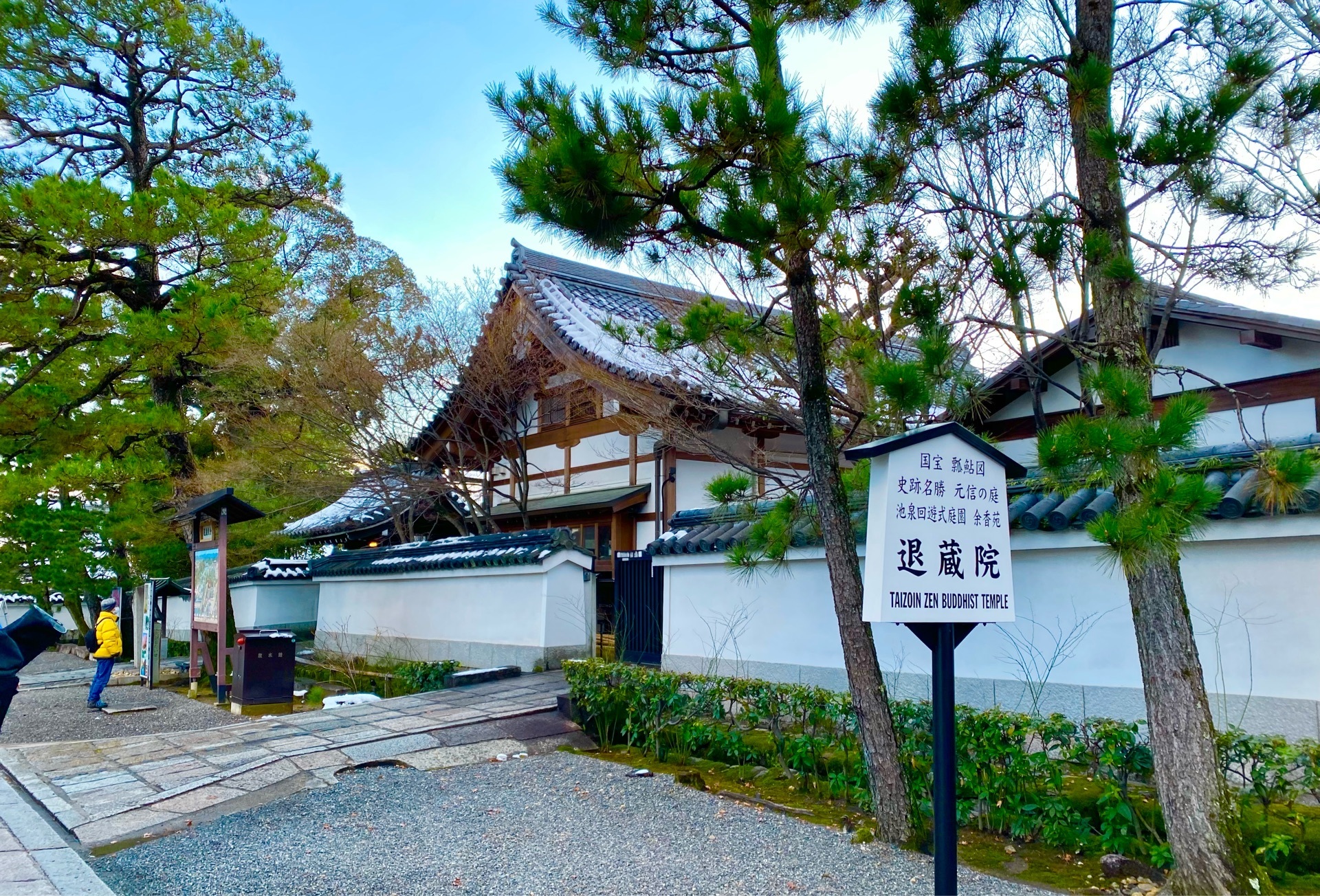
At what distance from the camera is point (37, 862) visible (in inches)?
193

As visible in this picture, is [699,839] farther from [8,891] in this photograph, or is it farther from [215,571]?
[215,571]

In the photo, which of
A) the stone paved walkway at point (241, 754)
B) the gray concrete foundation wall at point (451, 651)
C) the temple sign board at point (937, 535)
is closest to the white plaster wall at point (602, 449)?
the gray concrete foundation wall at point (451, 651)

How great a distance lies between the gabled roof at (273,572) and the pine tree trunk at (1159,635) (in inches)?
669

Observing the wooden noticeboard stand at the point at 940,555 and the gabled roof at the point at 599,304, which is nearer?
the wooden noticeboard stand at the point at 940,555

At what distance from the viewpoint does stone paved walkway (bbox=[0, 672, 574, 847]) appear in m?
6.35

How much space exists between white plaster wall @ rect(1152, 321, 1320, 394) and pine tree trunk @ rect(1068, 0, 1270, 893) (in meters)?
5.94

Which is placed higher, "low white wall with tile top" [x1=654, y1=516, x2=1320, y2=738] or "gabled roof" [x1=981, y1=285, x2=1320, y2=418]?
"gabled roof" [x1=981, y1=285, x2=1320, y2=418]

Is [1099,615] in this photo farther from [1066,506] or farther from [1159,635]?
[1159,635]

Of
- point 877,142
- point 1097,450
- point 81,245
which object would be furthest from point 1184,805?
point 81,245

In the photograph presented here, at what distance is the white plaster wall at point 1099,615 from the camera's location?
18.3 feet

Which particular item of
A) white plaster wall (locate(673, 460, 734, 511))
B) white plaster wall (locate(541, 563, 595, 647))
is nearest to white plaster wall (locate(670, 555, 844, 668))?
white plaster wall (locate(541, 563, 595, 647))

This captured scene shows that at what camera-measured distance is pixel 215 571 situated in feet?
40.5

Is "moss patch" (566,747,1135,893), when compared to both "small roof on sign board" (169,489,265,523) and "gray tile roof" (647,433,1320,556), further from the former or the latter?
"small roof on sign board" (169,489,265,523)

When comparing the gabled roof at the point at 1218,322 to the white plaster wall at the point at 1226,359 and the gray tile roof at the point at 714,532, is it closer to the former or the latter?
the white plaster wall at the point at 1226,359
